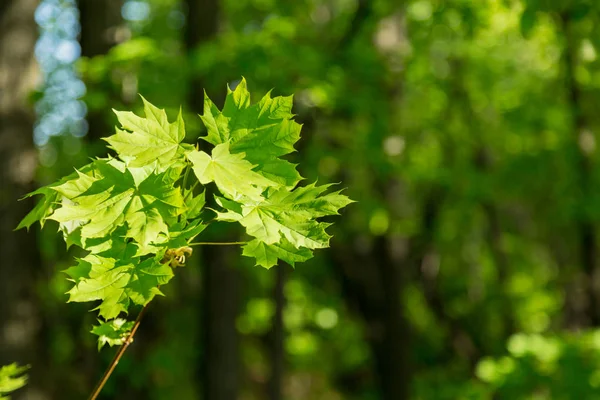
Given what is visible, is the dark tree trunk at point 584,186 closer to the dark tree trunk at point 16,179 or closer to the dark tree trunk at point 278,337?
the dark tree trunk at point 278,337

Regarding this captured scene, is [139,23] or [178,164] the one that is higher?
[178,164]

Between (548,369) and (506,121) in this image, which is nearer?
(548,369)

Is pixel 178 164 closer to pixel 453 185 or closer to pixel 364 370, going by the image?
pixel 453 185

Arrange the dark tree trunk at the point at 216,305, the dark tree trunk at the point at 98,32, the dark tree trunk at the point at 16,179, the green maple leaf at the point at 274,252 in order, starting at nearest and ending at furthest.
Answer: the green maple leaf at the point at 274,252
the dark tree trunk at the point at 16,179
the dark tree trunk at the point at 98,32
the dark tree trunk at the point at 216,305

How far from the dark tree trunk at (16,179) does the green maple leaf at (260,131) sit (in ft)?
14.0

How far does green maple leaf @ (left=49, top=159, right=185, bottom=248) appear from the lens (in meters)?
1.39

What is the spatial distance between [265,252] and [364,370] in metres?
12.1

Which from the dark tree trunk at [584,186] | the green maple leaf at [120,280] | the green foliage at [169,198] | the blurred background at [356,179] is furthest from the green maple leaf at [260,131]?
the dark tree trunk at [584,186]

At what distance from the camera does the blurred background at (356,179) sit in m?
5.36

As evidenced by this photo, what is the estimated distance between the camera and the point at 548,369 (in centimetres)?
523

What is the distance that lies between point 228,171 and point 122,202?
232 millimetres

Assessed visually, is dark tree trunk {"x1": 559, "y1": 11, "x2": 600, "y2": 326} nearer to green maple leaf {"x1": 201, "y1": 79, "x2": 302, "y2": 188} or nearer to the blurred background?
the blurred background

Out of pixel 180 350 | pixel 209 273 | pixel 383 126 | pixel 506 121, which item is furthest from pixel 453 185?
pixel 180 350

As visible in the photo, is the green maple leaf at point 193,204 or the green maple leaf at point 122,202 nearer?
the green maple leaf at point 122,202
